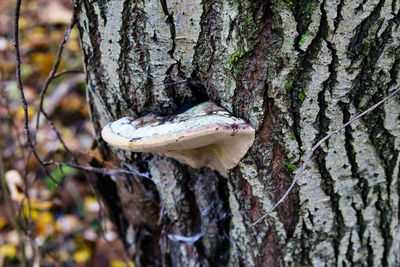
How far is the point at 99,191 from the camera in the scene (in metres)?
1.56

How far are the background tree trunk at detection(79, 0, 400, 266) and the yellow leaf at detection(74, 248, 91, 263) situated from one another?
5.11 feet

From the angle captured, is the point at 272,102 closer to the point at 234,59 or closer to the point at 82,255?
the point at 234,59

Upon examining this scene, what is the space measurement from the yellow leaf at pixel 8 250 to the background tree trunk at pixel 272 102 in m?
1.79

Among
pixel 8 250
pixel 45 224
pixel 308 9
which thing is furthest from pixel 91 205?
pixel 308 9

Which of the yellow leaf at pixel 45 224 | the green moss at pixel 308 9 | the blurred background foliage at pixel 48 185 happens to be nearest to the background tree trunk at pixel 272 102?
the green moss at pixel 308 9

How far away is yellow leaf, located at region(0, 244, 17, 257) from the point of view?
8.52ft

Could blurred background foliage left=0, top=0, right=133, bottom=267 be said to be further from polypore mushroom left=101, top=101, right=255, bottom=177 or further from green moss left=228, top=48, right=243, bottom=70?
green moss left=228, top=48, right=243, bottom=70

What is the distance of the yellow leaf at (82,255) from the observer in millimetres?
2623

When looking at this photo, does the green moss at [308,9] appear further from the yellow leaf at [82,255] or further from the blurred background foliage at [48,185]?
the yellow leaf at [82,255]

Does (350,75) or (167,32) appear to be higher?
(167,32)

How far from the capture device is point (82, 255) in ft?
8.69

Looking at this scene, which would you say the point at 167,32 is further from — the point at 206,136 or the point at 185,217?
the point at 185,217

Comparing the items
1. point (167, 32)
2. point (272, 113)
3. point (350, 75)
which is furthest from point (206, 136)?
point (350, 75)

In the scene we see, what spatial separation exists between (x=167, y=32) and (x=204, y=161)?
0.45 meters
